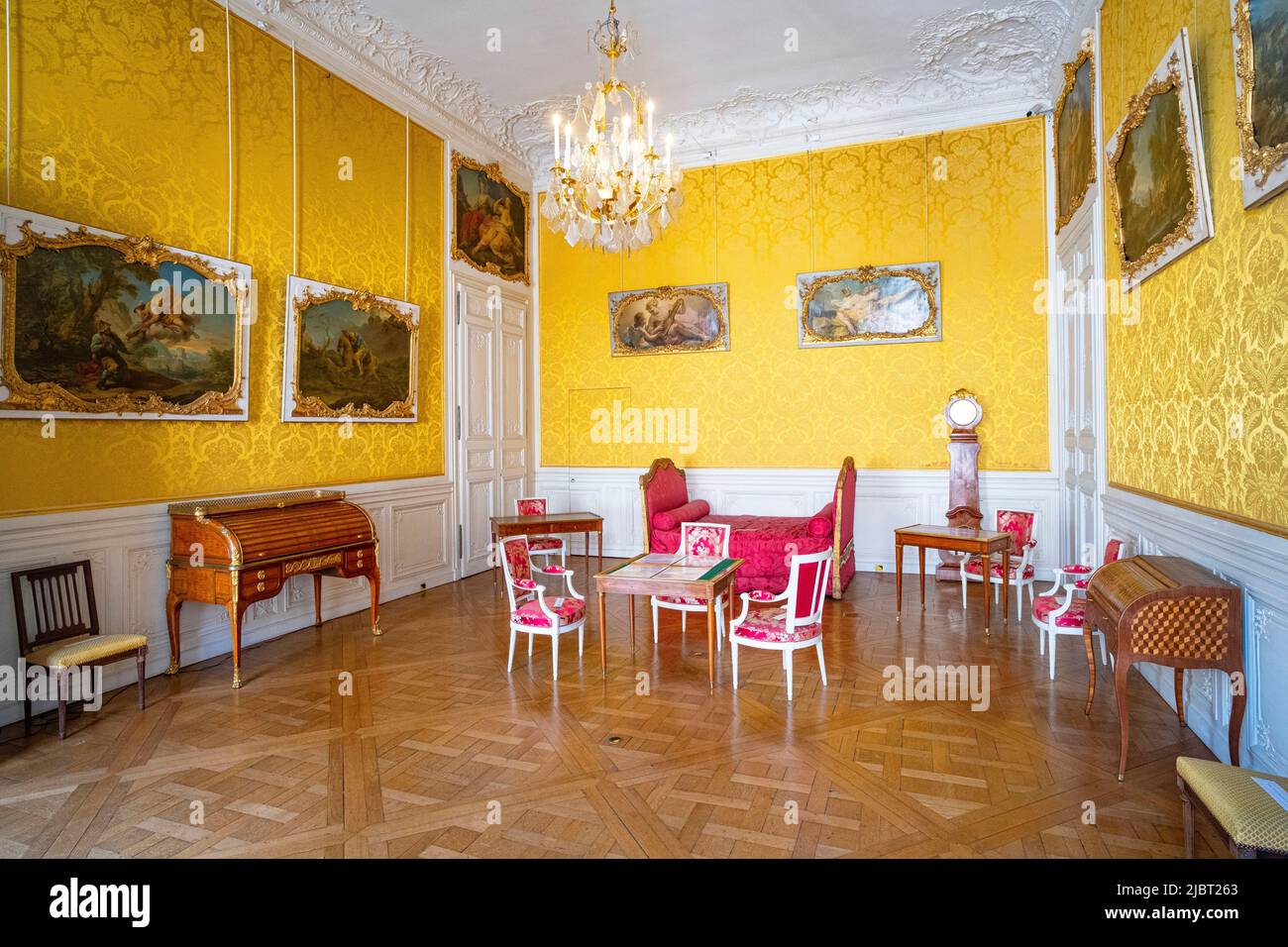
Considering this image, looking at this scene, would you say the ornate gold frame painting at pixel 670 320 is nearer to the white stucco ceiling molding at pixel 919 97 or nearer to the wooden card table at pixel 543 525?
the white stucco ceiling molding at pixel 919 97

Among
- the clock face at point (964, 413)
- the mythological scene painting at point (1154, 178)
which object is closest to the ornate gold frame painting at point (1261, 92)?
the mythological scene painting at point (1154, 178)

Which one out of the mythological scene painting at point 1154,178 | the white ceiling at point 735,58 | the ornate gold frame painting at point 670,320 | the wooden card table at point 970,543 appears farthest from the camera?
the ornate gold frame painting at point 670,320

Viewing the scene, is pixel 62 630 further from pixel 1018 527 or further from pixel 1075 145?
pixel 1075 145

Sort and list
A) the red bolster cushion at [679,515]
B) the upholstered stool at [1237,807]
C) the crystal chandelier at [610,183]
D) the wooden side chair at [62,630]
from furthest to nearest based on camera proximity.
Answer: the red bolster cushion at [679,515] → the crystal chandelier at [610,183] → the wooden side chair at [62,630] → the upholstered stool at [1237,807]

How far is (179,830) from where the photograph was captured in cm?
289

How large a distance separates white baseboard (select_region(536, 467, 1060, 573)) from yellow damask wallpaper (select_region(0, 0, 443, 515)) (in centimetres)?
277

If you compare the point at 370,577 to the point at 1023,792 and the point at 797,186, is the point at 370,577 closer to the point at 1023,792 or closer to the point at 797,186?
the point at 1023,792

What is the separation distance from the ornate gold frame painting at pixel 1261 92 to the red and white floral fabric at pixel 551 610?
13.2ft

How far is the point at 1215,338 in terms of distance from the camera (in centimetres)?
334

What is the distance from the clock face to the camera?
7.62 meters

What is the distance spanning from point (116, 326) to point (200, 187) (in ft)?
4.29

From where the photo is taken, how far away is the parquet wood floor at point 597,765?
2.76m

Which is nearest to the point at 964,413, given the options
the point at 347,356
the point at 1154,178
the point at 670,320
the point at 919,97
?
the point at 919,97

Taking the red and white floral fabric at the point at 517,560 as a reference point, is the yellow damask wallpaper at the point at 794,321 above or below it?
above
